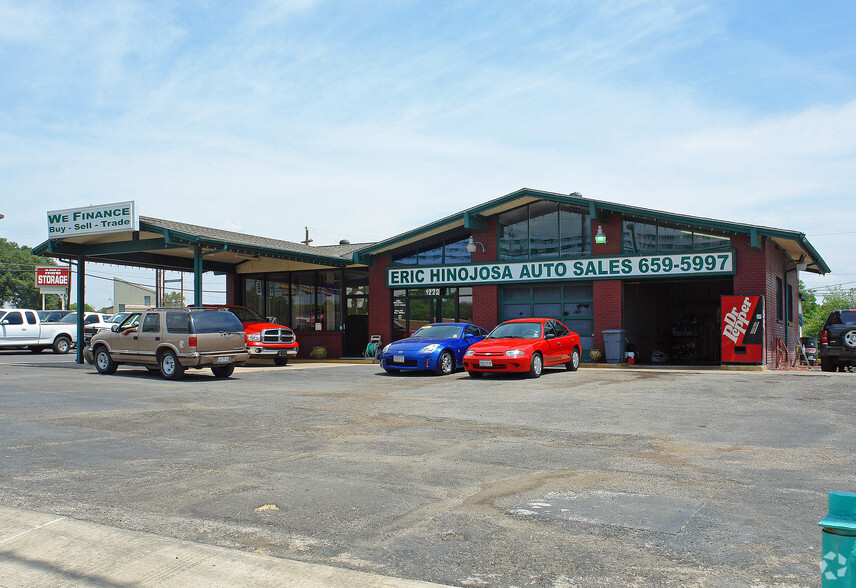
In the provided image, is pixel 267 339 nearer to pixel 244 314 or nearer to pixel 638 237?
pixel 244 314

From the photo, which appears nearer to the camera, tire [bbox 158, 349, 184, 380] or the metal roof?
tire [bbox 158, 349, 184, 380]

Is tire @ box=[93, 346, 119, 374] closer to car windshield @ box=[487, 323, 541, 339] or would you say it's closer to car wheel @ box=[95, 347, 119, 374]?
car wheel @ box=[95, 347, 119, 374]

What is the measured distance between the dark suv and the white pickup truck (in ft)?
99.4

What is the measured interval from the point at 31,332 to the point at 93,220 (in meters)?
13.3

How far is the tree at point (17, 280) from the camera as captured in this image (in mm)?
83625

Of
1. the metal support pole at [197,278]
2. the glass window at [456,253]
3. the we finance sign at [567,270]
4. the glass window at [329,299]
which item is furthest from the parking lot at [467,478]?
the glass window at [329,299]

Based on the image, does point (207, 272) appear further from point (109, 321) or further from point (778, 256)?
point (778, 256)

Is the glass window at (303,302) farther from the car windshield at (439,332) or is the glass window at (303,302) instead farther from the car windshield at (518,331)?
the car windshield at (518,331)

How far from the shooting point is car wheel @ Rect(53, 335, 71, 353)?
3250cm

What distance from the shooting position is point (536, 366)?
57.3 feet

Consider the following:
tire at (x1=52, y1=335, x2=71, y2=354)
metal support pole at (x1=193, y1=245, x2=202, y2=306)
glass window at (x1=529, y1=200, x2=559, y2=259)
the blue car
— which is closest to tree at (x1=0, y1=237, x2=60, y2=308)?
tire at (x1=52, y1=335, x2=71, y2=354)

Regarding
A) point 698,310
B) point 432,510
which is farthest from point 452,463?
point 698,310

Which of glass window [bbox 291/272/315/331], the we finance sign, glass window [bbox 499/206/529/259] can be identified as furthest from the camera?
glass window [bbox 291/272/315/331]

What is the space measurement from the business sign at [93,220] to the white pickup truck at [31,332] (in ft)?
37.2
